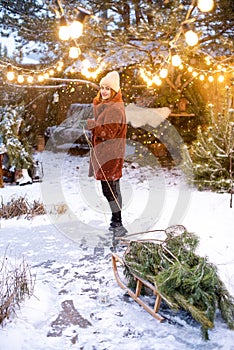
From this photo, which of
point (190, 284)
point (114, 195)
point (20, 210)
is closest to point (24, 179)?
point (20, 210)

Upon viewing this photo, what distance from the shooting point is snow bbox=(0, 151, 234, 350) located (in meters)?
2.51

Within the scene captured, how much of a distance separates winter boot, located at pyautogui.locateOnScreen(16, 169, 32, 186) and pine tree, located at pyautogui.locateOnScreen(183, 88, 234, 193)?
122 inches

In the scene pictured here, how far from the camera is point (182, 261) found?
Result: 287cm

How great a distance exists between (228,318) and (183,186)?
4.42 meters

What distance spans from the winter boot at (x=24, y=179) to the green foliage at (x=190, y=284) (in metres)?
4.70

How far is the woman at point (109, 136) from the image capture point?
14.1 feet

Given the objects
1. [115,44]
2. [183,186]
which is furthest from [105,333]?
[115,44]

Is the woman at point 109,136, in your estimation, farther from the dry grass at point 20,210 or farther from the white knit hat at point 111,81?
the dry grass at point 20,210

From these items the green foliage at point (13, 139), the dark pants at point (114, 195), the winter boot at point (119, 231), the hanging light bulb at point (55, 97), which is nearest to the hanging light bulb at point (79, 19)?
the dark pants at point (114, 195)

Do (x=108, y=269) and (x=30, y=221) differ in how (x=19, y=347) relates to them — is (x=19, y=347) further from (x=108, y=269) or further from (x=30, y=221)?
(x=30, y=221)

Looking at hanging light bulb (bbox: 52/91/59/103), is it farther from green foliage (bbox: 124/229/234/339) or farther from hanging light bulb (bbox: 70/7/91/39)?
green foliage (bbox: 124/229/234/339)

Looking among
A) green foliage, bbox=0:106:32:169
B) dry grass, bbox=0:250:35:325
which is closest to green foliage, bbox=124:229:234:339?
dry grass, bbox=0:250:35:325

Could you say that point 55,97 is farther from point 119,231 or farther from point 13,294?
point 13,294

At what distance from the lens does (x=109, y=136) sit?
170 inches
